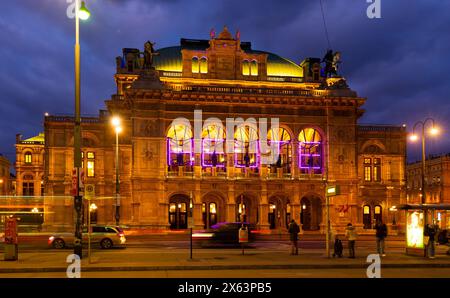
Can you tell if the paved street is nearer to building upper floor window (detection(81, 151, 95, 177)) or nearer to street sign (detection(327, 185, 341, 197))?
street sign (detection(327, 185, 341, 197))

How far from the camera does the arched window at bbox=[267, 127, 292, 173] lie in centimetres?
5912

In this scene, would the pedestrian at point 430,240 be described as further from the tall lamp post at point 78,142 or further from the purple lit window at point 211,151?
the purple lit window at point 211,151

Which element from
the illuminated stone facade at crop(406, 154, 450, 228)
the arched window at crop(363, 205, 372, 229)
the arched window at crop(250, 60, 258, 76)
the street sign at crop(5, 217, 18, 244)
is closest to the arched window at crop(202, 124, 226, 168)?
the arched window at crop(250, 60, 258, 76)

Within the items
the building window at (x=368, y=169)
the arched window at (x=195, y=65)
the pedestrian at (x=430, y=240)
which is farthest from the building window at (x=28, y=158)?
the pedestrian at (x=430, y=240)

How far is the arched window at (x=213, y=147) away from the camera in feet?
191

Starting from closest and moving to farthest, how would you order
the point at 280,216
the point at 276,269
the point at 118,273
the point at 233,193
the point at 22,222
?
the point at 118,273
the point at 276,269
the point at 22,222
the point at 233,193
the point at 280,216

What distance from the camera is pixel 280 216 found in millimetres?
61469

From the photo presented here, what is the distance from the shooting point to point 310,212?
2462 inches

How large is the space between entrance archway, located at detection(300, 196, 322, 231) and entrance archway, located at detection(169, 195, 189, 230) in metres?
13.1

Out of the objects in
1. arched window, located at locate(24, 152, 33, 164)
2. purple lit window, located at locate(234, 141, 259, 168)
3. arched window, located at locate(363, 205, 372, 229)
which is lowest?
arched window, located at locate(363, 205, 372, 229)

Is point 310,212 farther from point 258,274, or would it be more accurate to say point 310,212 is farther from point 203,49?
point 258,274
